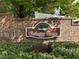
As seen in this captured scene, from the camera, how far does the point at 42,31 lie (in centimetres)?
1539

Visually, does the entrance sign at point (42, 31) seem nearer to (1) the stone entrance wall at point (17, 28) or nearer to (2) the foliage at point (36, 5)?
(1) the stone entrance wall at point (17, 28)

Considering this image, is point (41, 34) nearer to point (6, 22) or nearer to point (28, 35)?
point (28, 35)

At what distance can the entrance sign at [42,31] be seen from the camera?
606 inches

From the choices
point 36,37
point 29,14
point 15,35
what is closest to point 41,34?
point 36,37

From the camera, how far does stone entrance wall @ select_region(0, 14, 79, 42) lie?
1541 centimetres

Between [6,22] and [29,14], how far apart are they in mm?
2819

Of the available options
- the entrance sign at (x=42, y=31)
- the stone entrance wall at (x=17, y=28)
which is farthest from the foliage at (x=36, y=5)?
the entrance sign at (x=42, y=31)

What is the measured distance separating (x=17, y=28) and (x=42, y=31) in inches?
54.9

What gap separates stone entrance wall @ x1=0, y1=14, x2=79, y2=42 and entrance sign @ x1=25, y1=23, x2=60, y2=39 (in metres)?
0.30

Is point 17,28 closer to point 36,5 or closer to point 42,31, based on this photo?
point 42,31

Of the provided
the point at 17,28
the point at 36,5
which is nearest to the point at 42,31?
the point at 17,28

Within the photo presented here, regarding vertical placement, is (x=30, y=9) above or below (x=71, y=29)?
above

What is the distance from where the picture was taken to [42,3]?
1563 cm

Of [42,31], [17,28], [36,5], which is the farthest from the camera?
[36,5]
